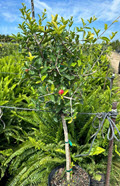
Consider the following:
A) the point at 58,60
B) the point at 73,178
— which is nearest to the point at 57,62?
the point at 58,60

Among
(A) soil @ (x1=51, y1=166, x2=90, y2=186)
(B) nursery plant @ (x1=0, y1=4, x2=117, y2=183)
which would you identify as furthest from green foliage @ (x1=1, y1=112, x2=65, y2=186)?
(B) nursery plant @ (x1=0, y1=4, x2=117, y2=183)

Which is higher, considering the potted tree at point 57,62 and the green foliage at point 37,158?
the potted tree at point 57,62

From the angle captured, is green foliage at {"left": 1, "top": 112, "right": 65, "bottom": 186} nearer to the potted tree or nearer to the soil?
the soil

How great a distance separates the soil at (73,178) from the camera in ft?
4.50

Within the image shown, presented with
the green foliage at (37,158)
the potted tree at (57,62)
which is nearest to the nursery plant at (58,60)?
the potted tree at (57,62)

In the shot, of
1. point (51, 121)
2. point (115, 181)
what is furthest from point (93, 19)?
point (115, 181)

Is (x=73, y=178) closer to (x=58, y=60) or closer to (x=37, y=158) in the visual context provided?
(x=37, y=158)

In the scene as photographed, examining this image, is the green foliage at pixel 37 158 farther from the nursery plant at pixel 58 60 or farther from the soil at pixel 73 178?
the nursery plant at pixel 58 60

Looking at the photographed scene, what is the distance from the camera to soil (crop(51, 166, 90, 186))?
1.37 meters

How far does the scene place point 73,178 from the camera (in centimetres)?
141

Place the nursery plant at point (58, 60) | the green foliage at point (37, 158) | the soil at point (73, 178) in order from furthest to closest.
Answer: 1. the green foliage at point (37, 158)
2. the soil at point (73, 178)
3. the nursery plant at point (58, 60)

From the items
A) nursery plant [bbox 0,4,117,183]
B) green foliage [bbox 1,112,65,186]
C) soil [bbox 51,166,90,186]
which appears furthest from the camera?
green foliage [bbox 1,112,65,186]

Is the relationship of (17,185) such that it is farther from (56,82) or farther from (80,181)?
(56,82)

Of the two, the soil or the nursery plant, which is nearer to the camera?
the nursery plant
